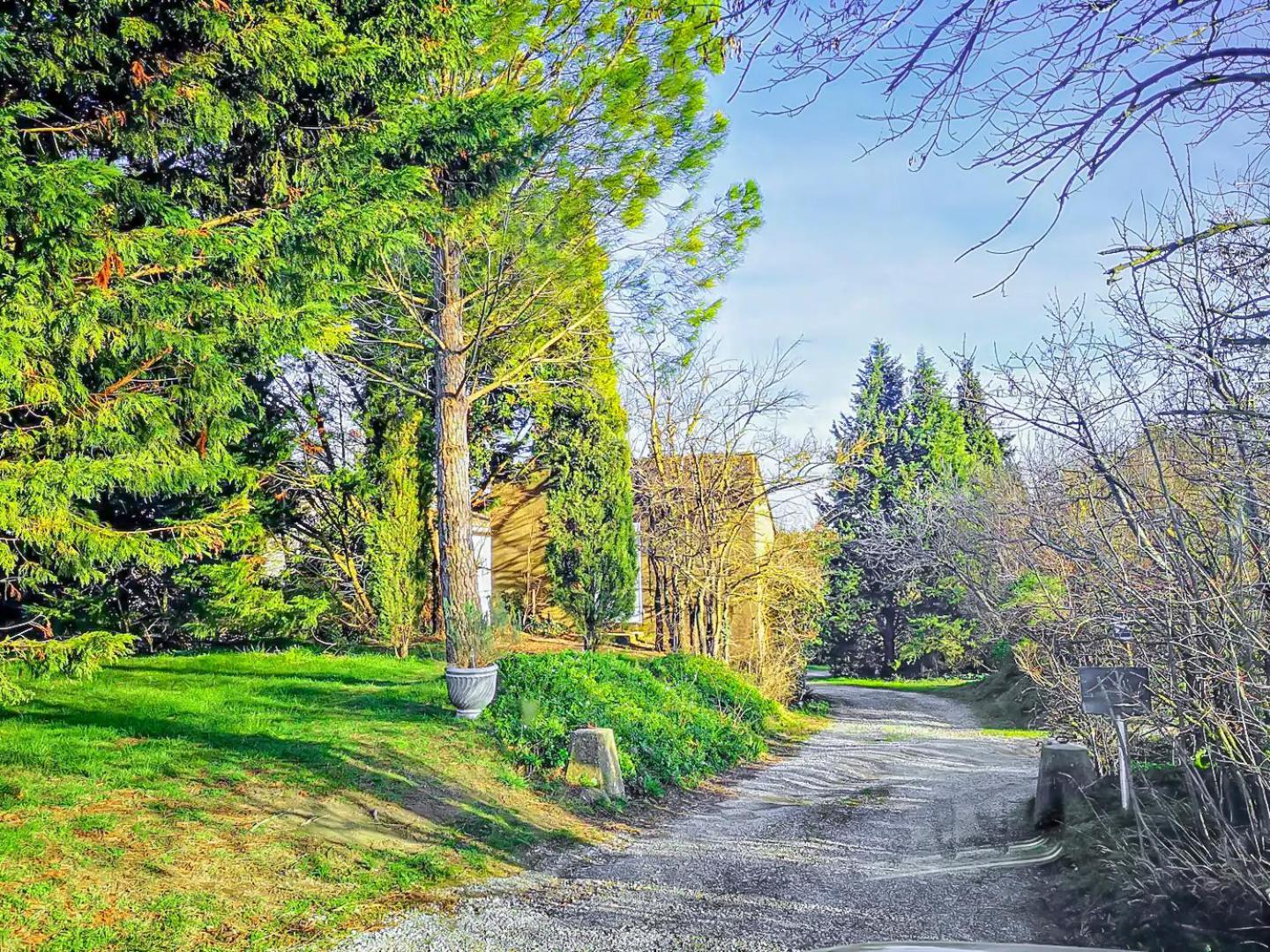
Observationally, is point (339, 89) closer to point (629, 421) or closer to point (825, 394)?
point (629, 421)

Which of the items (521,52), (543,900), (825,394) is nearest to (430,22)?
(521,52)

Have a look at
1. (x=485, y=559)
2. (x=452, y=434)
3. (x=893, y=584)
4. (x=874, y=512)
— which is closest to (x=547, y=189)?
(x=452, y=434)

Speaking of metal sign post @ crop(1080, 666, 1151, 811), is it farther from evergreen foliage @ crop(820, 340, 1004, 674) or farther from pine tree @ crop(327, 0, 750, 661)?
evergreen foliage @ crop(820, 340, 1004, 674)

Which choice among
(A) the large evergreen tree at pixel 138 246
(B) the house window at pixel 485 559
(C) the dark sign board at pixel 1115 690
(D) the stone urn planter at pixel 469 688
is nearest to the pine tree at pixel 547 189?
(D) the stone urn planter at pixel 469 688

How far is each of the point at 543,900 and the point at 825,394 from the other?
12439mm

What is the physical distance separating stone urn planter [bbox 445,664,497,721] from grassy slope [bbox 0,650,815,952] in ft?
0.56

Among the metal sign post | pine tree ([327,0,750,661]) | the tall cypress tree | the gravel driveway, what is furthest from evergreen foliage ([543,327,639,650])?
the tall cypress tree

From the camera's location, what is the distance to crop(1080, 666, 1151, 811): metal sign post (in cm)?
464

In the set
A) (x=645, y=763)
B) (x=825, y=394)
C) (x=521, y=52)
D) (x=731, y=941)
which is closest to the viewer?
(x=731, y=941)

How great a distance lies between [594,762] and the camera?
7.75m

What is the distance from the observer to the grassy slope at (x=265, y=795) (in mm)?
4355

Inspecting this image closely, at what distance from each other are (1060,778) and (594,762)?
12.7 feet

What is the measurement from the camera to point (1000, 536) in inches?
265

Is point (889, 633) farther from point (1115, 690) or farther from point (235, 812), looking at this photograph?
point (235, 812)
